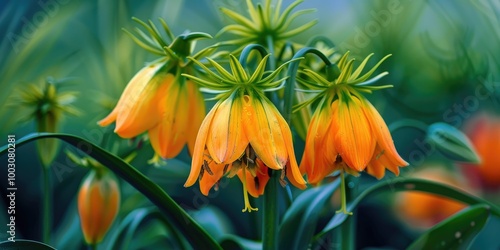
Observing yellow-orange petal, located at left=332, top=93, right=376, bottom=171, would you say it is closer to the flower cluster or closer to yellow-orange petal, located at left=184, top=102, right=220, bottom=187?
the flower cluster

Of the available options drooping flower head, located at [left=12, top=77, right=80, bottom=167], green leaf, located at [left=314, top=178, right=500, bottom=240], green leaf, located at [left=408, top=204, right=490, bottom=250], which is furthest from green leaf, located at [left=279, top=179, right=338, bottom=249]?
drooping flower head, located at [left=12, top=77, right=80, bottom=167]

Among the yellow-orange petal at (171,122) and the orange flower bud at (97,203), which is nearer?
the yellow-orange petal at (171,122)

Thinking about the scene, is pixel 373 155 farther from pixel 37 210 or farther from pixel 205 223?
pixel 37 210

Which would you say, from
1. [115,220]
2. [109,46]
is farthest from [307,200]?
[109,46]

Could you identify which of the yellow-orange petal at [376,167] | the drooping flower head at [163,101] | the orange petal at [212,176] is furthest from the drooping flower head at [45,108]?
the yellow-orange petal at [376,167]

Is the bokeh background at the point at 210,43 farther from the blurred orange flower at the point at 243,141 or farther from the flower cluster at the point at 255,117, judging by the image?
the blurred orange flower at the point at 243,141

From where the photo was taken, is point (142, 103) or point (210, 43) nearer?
point (142, 103)

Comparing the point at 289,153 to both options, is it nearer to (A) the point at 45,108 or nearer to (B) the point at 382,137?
(B) the point at 382,137

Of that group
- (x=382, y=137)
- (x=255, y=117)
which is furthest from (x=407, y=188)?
(x=255, y=117)
